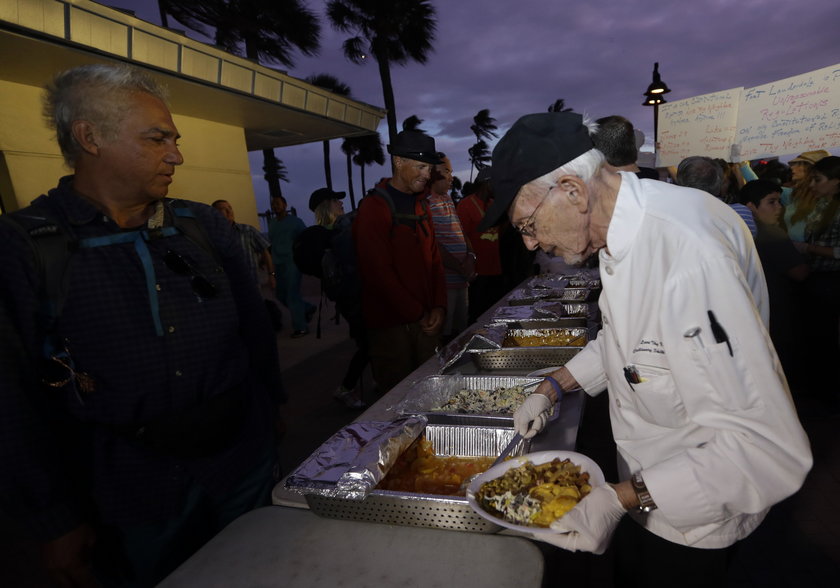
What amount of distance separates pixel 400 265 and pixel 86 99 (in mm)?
2038

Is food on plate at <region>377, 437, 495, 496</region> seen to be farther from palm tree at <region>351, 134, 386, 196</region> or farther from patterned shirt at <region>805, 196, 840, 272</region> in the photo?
palm tree at <region>351, 134, 386, 196</region>

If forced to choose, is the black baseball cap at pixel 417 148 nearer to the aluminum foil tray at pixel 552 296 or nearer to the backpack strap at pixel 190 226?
the aluminum foil tray at pixel 552 296

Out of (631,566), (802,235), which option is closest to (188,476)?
(631,566)

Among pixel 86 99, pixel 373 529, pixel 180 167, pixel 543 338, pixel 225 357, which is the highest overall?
pixel 180 167

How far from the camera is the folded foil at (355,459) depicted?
129 centimetres

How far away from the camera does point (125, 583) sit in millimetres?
1388

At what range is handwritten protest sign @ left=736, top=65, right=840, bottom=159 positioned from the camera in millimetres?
3279

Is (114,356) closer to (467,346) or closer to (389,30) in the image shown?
(467,346)

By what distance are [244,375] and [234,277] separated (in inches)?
13.7

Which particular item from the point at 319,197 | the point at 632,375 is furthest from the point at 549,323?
the point at 319,197

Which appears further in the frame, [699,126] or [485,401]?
[699,126]

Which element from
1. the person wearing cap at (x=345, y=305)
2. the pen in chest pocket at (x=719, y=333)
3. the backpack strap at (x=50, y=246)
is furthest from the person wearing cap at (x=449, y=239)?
the pen in chest pocket at (x=719, y=333)

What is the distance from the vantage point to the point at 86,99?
1.30m

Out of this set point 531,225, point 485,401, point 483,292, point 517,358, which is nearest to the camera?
point 531,225
